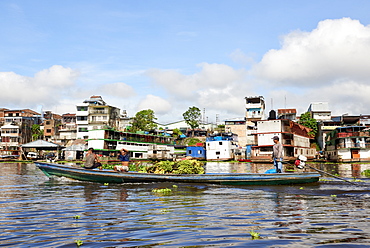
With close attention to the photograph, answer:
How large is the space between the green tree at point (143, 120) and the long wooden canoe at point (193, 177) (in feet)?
206

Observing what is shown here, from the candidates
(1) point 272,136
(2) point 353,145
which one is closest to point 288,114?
(2) point 353,145

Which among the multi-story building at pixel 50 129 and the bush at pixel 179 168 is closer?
the bush at pixel 179 168

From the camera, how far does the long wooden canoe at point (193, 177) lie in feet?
59.4

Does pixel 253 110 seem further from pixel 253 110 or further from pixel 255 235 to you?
pixel 255 235

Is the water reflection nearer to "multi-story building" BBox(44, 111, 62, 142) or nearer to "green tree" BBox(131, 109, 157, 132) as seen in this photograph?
"green tree" BBox(131, 109, 157, 132)

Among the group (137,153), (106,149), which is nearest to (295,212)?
(106,149)

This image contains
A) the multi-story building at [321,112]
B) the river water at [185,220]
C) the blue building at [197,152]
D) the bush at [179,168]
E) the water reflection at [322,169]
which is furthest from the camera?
the multi-story building at [321,112]

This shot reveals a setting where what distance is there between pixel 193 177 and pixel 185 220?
33.0ft

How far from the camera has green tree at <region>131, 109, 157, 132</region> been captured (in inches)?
3314

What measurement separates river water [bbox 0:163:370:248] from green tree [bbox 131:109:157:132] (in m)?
69.7

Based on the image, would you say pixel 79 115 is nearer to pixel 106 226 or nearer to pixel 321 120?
pixel 321 120

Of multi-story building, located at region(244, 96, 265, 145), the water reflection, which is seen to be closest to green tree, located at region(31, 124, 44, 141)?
multi-story building, located at region(244, 96, 265, 145)

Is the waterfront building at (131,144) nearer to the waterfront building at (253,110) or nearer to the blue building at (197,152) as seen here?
the blue building at (197,152)

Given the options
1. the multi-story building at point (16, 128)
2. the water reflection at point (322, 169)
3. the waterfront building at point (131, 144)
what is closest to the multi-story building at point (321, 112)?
the waterfront building at point (131, 144)
